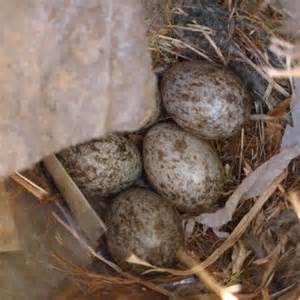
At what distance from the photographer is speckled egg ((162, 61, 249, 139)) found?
169cm

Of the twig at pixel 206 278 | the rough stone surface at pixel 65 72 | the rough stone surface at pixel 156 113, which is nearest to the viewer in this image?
the rough stone surface at pixel 65 72

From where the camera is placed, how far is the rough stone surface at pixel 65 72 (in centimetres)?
138

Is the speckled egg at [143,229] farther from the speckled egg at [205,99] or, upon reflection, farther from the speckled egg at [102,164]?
the speckled egg at [205,99]

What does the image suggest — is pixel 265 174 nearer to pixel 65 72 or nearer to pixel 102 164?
pixel 102 164

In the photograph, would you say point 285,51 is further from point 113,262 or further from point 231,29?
point 113,262

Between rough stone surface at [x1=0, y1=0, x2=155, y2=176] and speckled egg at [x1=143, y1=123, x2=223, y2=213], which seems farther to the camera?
speckled egg at [x1=143, y1=123, x2=223, y2=213]

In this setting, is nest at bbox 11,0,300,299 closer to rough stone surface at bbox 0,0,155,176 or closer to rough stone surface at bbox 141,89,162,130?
rough stone surface at bbox 141,89,162,130

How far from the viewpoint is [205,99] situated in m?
1.68

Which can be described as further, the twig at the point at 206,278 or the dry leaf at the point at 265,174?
the dry leaf at the point at 265,174

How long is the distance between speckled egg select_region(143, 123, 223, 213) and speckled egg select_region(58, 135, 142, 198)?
5 cm

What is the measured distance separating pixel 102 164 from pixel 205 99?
299 millimetres

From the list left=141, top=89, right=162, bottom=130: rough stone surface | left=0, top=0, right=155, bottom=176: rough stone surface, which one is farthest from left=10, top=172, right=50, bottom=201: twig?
left=141, top=89, right=162, bottom=130: rough stone surface

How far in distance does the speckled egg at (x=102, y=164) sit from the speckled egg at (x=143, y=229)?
0.05m

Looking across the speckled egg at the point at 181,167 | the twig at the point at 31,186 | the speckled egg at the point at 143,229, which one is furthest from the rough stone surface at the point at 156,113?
the twig at the point at 31,186
